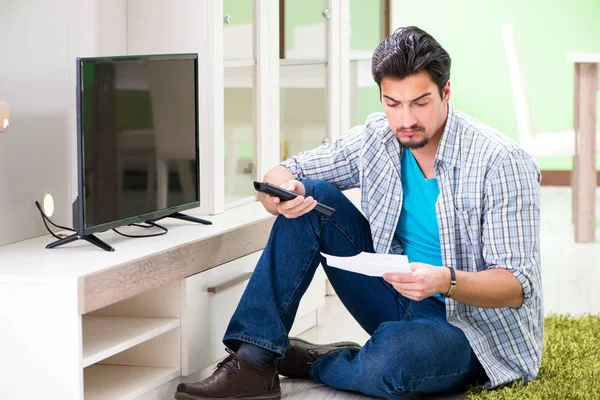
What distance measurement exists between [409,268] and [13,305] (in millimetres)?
761

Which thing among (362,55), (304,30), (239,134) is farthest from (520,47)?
(239,134)

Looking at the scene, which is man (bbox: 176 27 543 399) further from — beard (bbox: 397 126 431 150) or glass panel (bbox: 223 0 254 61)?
glass panel (bbox: 223 0 254 61)

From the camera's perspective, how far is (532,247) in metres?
2.14

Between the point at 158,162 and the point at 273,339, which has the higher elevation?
the point at 158,162

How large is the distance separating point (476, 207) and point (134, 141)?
0.76 m

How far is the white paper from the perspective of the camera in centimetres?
198

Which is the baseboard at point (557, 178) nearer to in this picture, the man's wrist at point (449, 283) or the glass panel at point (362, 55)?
the glass panel at point (362, 55)

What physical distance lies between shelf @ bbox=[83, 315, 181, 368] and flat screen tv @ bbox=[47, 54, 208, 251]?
0.61 feet

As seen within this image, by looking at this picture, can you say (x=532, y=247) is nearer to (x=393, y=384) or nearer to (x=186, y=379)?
(x=393, y=384)

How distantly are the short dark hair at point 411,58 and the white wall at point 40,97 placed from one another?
31.3 inches

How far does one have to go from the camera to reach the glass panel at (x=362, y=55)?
373 centimetres

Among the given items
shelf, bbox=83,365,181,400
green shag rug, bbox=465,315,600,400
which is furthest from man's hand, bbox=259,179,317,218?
green shag rug, bbox=465,315,600,400

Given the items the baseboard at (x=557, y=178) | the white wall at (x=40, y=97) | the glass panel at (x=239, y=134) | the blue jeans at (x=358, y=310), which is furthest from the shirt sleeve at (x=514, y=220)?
the baseboard at (x=557, y=178)

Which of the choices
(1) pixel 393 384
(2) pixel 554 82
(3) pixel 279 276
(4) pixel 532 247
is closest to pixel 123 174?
(3) pixel 279 276
